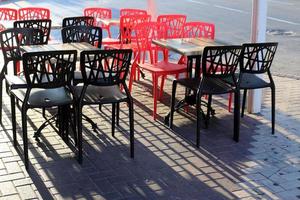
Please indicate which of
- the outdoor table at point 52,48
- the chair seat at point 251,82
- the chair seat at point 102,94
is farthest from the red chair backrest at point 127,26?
Answer: the chair seat at point 102,94

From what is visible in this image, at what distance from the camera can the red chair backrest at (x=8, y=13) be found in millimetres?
8648

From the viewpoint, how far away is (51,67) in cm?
477

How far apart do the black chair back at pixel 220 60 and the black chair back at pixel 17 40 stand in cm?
225

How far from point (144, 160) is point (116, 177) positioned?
492mm

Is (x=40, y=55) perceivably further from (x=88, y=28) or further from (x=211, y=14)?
(x=211, y=14)

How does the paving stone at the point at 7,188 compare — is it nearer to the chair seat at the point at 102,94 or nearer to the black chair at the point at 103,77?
the black chair at the point at 103,77

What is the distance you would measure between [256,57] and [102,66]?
185 cm

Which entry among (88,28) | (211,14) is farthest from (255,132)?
(211,14)

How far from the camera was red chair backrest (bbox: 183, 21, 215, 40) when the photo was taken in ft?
23.3

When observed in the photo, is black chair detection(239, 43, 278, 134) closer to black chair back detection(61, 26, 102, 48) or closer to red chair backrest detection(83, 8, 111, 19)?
black chair back detection(61, 26, 102, 48)

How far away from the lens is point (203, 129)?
5941 mm

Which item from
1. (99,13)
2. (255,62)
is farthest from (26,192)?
(99,13)

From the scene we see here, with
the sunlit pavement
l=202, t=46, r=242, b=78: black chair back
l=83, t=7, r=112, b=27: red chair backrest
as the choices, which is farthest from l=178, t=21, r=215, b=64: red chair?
l=83, t=7, r=112, b=27: red chair backrest

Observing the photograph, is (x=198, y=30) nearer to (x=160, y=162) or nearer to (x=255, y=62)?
(x=255, y=62)
